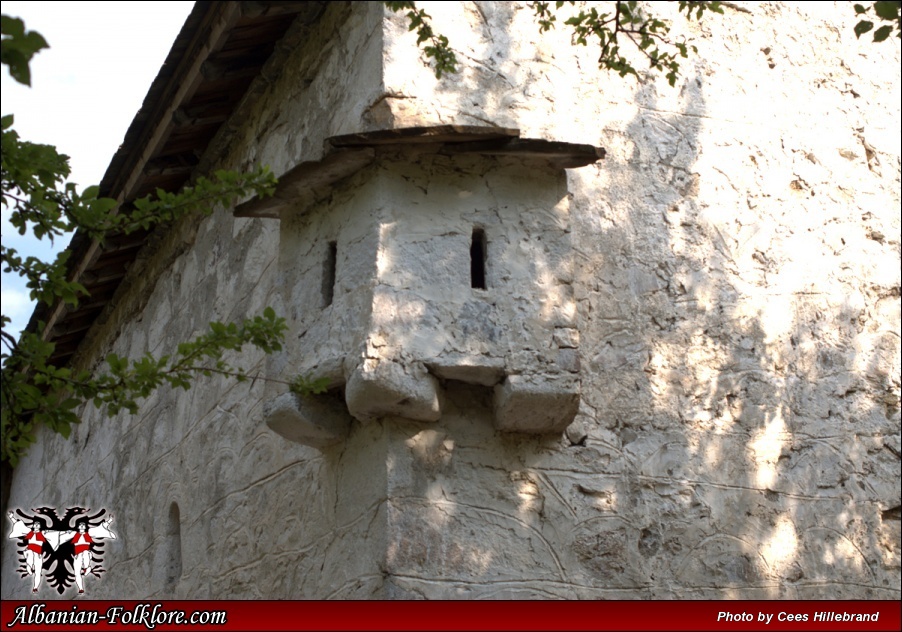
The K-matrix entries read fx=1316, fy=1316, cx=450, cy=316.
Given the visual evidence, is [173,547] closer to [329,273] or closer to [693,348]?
[329,273]

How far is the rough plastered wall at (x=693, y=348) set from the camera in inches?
197

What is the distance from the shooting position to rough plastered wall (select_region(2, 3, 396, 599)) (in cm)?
529

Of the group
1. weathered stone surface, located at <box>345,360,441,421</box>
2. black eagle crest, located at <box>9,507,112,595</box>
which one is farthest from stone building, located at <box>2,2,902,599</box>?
black eagle crest, located at <box>9,507,112,595</box>

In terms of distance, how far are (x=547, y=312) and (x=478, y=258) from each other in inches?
14.7

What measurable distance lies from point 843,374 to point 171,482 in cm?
355

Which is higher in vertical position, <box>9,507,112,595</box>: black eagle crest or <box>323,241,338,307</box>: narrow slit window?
<box>323,241,338,307</box>: narrow slit window

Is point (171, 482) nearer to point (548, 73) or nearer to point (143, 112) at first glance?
point (143, 112)

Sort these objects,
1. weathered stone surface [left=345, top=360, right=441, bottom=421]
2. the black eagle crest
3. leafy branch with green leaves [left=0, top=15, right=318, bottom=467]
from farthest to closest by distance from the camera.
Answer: the black eagle crest, weathered stone surface [left=345, top=360, right=441, bottom=421], leafy branch with green leaves [left=0, top=15, right=318, bottom=467]

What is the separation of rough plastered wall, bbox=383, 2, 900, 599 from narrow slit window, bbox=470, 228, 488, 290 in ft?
1.47

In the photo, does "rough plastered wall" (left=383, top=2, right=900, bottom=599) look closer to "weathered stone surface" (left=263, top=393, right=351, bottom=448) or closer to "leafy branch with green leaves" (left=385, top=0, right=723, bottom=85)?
"leafy branch with green leaves" (left=385, top=0, right=723, bottom=85)

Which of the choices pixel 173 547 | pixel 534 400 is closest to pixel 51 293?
pixel 534 400

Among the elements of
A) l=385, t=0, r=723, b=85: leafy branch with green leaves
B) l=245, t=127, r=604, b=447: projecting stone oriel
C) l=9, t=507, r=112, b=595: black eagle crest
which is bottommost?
l=9, t=507, r=112, b=595: black eagle crest

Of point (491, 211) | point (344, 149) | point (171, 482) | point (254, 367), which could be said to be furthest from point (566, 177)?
point (171, 482)

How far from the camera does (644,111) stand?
595cm
